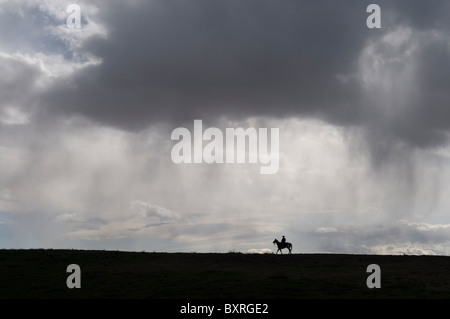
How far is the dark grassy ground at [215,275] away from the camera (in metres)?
31.6

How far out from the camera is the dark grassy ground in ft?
104

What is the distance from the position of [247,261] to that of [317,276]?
9.40 metres

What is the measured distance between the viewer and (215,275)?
36938 mm

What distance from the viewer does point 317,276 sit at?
3700 cm

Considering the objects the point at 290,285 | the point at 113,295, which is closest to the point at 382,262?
the point at 290,285
